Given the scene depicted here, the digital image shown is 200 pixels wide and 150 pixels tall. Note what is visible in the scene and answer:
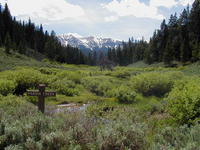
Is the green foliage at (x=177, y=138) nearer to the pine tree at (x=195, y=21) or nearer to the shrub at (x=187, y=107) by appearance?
the shrub at (x=187, y=107)

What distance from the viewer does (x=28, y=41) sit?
8300 cm

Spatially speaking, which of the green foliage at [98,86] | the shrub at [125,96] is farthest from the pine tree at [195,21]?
the shrub at [125,96]

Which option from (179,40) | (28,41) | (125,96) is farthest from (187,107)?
(28,41)

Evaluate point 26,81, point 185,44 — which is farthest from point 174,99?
point 185,44

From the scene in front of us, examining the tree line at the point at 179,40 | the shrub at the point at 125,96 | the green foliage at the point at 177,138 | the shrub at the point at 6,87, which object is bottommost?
the shrub at the point at 125,96

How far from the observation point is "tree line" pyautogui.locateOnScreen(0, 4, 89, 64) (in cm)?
6387

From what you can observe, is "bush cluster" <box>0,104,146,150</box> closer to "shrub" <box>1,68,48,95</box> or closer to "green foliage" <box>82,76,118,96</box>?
"shrub" <box>1,68,48,95</box>

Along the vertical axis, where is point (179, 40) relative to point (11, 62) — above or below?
above

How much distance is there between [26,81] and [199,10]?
→ 180 feet

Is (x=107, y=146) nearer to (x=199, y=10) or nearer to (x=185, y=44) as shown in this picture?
(x=185, y=44)

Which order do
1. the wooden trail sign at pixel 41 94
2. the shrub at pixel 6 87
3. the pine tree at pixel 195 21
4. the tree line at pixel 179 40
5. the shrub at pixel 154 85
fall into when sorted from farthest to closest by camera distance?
the pine tree at pixel 195 21 → the tree line at pixel 179 40 → the shrub at pixel 154 85 → the shrub at pixel 6 87 → the wooden trail sign at pixel 41 94

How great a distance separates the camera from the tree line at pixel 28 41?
63869 millimetres

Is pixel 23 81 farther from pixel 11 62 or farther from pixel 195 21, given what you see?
pixel 195 21

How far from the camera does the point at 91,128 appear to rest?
4359mm
